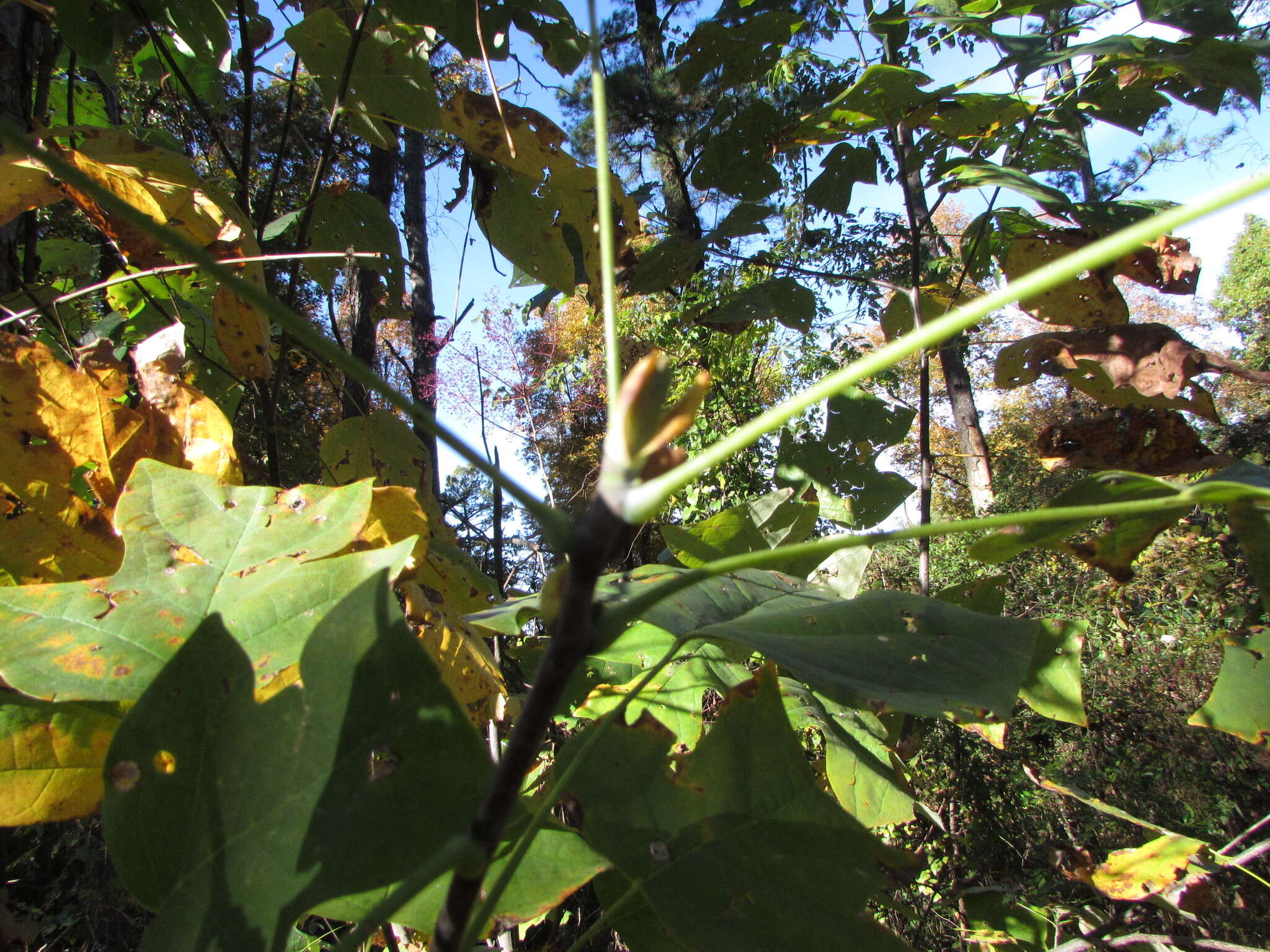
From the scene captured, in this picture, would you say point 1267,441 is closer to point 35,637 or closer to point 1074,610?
point 35,637

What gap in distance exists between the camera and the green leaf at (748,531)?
77cm

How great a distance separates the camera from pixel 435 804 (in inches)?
11.4

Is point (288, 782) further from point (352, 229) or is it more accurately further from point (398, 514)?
point (352, 229)

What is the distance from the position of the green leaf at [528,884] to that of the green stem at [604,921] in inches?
0.8

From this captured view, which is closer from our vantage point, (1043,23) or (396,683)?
(396,683)

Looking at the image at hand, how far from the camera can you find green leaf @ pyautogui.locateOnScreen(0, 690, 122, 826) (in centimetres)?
40

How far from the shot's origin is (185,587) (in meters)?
0.42

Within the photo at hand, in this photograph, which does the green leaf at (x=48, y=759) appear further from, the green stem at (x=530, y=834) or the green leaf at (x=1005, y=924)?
the green leaf at (x=1005, y=924)

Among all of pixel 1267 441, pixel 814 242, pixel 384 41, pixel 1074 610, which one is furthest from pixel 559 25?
pixel 1074 610

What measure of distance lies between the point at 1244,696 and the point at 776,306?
937mm

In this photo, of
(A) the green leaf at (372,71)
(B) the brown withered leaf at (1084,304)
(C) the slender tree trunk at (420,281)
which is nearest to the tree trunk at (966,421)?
(C) the slender tree trunk at (420,281)

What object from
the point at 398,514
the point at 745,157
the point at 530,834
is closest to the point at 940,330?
the point at 530,834

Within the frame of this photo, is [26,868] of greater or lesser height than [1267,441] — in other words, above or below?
below

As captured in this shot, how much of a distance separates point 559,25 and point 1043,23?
104 centimetres
